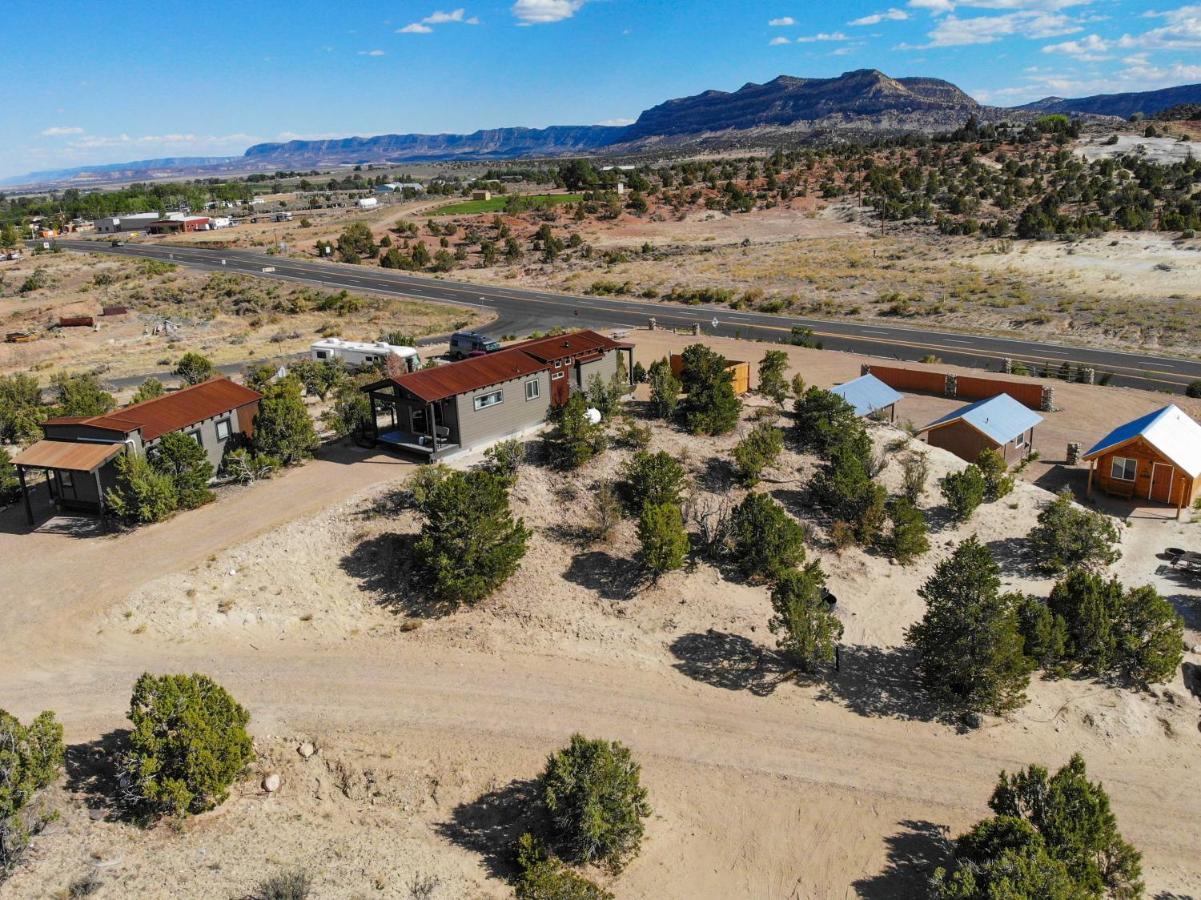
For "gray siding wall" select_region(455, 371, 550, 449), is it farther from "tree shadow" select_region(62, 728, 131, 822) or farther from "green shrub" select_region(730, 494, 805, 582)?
"tree shadow" select_region(62, 728, 131, 822)

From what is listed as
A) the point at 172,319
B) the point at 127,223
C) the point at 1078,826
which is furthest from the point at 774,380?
the point at 127,223

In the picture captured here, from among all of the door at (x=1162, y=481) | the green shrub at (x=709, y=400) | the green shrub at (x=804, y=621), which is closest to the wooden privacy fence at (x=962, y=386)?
the door at (x=1162, y=481)

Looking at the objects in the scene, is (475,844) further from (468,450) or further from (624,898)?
(468,450)

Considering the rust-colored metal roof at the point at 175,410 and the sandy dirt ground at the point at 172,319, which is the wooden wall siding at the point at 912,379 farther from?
the rust-colored metal roof at the point at 175,410

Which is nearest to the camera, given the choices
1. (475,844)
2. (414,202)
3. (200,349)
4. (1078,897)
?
(1078,897)

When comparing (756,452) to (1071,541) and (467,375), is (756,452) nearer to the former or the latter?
(1071,541)

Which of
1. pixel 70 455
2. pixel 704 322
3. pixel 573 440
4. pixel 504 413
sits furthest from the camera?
pixel 704 322

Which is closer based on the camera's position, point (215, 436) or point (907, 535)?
point (907, 535)

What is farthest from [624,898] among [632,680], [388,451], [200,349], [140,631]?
[200,349]
